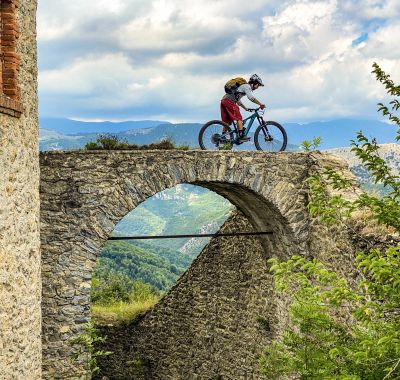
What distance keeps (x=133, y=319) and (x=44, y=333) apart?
6017mm

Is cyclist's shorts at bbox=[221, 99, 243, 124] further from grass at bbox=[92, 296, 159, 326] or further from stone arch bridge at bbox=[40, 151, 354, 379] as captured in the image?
grass at bbox=[92, 296, 159, 326]

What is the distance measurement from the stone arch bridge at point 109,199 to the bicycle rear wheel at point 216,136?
0.52m

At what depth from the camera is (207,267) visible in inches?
579

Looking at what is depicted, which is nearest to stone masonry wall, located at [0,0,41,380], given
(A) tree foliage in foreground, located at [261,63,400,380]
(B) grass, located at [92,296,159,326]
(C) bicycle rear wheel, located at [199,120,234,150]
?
(A) tree foliage in foreground, located at [261,63,400,380]

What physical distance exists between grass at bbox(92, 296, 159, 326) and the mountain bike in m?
6.34

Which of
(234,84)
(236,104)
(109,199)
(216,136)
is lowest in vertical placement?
(109,199)

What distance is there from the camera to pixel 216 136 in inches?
455

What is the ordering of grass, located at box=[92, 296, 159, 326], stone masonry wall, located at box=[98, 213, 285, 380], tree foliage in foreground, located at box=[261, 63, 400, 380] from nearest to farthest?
1. tree foliage in foreground, located at box=[261, 63, 400, 380]
2. stone masonry wall, located at box=[98, 213, 285, 380]
3. grass, located at box=[92, 296, 159, 326]

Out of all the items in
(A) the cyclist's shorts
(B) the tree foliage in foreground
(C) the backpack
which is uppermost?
(C) the backpack

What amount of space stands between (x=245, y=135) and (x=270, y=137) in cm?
54

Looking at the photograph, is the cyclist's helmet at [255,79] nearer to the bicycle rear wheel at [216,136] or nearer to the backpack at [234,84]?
the backpack at [234,84]

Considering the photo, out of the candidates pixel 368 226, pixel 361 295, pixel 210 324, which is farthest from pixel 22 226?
pixel 210 324

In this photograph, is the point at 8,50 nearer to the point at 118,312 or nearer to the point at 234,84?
the point at 234,84

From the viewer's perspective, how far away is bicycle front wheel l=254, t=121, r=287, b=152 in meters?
11.9
